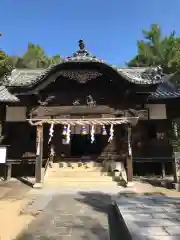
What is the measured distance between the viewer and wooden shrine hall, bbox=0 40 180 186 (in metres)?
12.4

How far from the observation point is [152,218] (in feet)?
19.4

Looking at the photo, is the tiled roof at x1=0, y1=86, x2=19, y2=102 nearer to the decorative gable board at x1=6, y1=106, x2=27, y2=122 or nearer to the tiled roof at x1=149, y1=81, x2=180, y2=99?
the decorative gable board at x1=6, y1=106, x2=27, y2=122

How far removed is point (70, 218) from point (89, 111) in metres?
7.09

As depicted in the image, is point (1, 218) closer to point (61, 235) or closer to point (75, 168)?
point (61, 235)

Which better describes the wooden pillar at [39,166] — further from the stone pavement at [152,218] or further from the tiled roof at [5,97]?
the stone pavement at [152,218]

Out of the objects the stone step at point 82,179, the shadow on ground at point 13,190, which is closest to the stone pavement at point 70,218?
the shadow on ground at point 13,190

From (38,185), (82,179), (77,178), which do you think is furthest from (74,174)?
(38,185)

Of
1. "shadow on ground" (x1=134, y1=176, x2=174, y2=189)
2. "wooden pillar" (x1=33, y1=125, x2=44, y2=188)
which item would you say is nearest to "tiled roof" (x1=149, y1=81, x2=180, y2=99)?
"shadow on ground" (x1=134, y1=176, x2=174, y2=189)

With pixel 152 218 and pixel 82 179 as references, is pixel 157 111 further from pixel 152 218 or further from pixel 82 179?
pixel 152 218

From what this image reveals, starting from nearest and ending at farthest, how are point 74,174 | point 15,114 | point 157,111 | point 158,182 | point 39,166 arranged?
1. point 39,166
2. point 158,182
3. point 74,174
4. point 157,111
5. point 15,114

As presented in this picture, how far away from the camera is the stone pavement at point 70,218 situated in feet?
18.1

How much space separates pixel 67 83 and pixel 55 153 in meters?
4.84

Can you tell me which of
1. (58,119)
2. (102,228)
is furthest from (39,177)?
(102,228)

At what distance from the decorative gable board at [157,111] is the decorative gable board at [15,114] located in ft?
26.5
